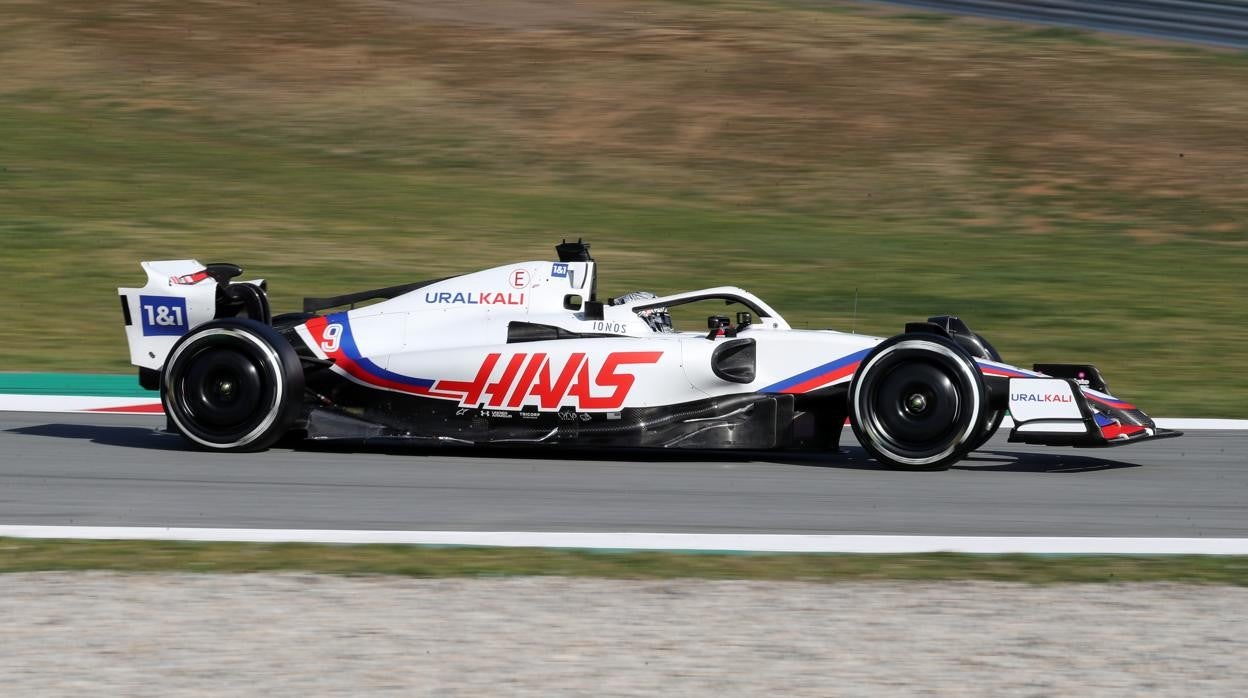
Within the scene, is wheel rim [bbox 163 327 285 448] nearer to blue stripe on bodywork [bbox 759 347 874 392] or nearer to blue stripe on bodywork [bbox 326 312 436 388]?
blue stripe on bodywork [bbox 326 312 436 388]

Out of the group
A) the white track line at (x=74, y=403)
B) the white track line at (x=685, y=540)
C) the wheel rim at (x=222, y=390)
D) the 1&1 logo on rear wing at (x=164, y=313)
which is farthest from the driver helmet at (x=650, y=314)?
the white track line at (x=74, y=403)

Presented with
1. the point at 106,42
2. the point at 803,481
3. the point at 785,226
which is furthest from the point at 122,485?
the point at 106,42

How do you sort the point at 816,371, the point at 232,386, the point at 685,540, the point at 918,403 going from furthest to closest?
the point at 232,386 < the point at 816,371 < the point at 918,403 < the point at 685,540

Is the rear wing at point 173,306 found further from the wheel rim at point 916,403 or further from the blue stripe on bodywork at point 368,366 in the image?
the wheel rim at point 916,403

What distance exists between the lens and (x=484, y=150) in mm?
20859

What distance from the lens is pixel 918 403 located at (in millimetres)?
7898

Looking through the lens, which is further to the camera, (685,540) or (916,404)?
(916,404)

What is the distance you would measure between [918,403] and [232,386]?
3570mm

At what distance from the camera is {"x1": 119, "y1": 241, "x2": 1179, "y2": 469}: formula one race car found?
7891 millimetres

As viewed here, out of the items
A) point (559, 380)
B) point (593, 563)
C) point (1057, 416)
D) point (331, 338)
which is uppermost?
point (331, 338)

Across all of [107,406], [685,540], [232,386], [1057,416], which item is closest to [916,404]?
[1057,416]

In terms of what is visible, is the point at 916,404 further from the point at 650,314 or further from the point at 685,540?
the point at 685,540

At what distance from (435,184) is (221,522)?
13.3 meters

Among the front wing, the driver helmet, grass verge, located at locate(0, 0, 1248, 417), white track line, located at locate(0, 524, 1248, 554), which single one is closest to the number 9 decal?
A: the driver helmet
